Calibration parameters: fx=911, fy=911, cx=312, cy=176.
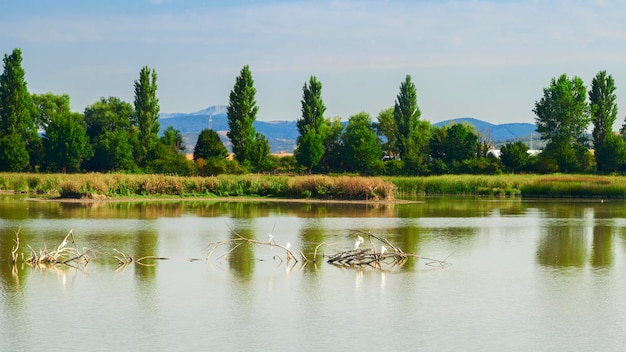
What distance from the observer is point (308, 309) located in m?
15.8

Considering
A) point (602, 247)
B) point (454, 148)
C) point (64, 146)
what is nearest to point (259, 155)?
point (64, 146)

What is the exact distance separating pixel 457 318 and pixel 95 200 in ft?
111

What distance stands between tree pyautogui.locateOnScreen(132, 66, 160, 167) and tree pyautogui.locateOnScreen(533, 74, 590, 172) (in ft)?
120

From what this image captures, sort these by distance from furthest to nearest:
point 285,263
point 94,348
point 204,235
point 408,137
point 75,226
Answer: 1. point 408,137
2. point 75,226
3. point 204,235
4. point 285,263
5. point 94,348

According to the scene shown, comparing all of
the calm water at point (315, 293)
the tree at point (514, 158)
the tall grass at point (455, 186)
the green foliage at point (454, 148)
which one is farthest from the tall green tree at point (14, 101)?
the calm water at point (315, 293)

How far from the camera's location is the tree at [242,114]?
7875 cm

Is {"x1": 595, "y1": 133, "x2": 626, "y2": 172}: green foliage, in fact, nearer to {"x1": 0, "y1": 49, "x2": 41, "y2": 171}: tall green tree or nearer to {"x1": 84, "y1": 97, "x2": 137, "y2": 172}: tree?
{"x1": 84, "y1": 97, "x2": 137, "y2": 172}: tree

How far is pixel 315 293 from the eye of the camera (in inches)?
683

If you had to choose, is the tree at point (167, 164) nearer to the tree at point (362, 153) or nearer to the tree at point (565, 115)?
the tree at point (362, 153)

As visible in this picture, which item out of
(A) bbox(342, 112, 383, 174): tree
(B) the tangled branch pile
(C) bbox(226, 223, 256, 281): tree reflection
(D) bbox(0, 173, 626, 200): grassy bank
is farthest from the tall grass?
(B) the tangled branch pile

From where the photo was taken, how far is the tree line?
2955 inches

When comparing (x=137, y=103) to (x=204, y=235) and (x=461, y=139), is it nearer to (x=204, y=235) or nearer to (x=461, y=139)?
(x=461, y=139)

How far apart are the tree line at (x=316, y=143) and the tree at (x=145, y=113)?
88 millimetres

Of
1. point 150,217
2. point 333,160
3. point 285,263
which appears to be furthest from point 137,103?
point 285,263
